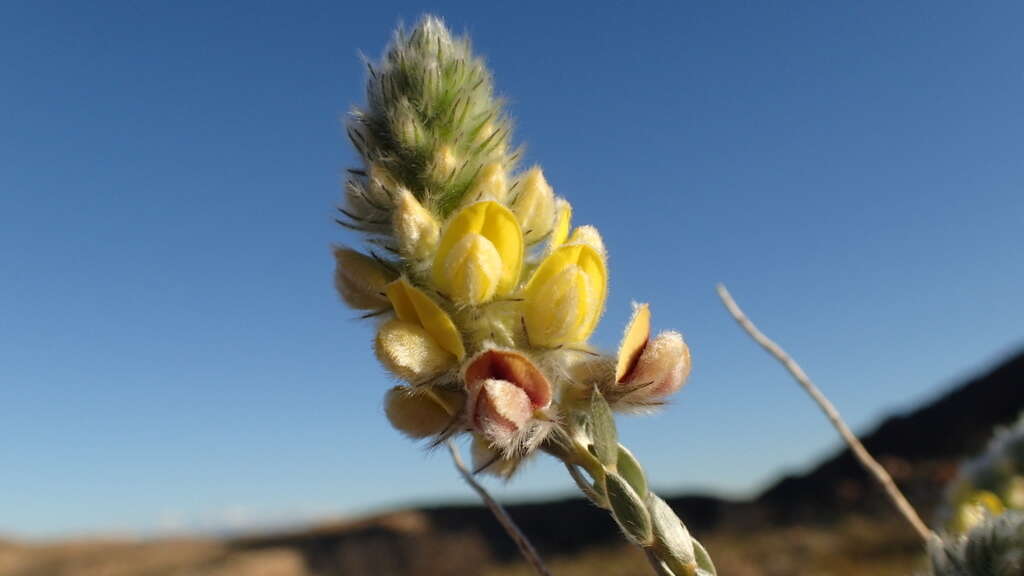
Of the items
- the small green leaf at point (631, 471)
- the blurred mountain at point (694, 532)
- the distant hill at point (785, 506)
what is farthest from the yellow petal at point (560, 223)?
the distant hill at point (785, 506)

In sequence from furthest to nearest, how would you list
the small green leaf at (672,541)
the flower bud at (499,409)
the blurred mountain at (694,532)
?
1. the blurred mountain at (694,532)
2. the flower bud at (499,409)
3. the small green leaf at (672,541)

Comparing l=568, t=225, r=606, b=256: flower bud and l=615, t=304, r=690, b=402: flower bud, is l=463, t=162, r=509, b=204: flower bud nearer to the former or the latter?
l=568, t=225, r=606, b=256: flower bud

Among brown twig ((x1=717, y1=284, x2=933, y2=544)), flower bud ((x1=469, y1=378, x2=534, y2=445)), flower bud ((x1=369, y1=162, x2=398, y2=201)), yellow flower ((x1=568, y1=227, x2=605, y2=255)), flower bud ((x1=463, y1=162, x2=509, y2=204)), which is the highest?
flower bud ((x1=369, y1=162, x2=398, y2=201))

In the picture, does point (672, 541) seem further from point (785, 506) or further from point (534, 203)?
point (785, 506)

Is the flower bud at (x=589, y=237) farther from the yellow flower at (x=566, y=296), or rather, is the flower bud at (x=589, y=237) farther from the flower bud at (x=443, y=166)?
the flower bud at (x=443, y=166)

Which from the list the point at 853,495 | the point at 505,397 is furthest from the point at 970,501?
the point at 853,495

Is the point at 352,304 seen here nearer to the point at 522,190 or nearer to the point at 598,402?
the point at 522,190

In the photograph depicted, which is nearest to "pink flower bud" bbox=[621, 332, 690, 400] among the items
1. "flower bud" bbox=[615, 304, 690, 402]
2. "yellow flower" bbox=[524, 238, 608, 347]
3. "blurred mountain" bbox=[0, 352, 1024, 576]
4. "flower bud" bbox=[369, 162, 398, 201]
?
"flower bud" bbox=[615, 304, 690, 402]
